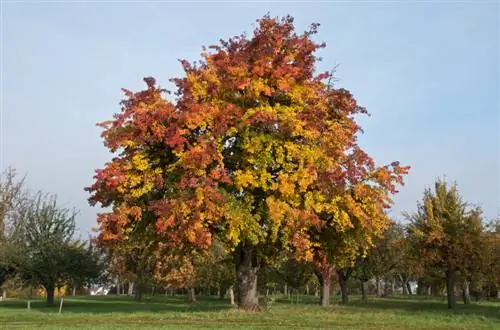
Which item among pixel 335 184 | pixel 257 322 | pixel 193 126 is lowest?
pixel 257 322

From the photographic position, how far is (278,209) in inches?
913

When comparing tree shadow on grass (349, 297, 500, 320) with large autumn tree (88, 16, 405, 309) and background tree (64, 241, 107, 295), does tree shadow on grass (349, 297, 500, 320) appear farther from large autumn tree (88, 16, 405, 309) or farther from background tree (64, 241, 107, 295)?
background tree (64, 241, 107, 295)

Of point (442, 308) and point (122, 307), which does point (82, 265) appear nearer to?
point (122, 307)

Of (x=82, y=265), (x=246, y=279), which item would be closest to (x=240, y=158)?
(x=246, y=279)

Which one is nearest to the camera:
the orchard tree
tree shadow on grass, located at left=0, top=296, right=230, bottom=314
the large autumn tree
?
the large autumn tree

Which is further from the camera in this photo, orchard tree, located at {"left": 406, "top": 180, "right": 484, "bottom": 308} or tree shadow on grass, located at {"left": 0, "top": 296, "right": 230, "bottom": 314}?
orchard tree, located at {"left": 406, "top": 180, "right": 484, "bottom": 308}

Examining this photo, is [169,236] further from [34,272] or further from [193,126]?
[34,272]

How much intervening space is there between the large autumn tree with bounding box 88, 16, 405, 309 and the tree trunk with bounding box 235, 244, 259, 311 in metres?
0.09

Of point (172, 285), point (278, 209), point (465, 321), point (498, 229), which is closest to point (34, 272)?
point (172, 285)

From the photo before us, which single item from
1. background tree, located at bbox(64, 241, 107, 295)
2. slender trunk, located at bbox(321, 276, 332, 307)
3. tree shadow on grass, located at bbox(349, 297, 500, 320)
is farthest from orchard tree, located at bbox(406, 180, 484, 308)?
background tree, located at bbox(64, 241, 107, 295)

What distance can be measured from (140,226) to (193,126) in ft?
18.0

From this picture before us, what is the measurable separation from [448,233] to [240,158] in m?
19.2

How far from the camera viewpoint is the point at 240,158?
2506 centimetres

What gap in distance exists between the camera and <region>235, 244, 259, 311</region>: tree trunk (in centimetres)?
2622
